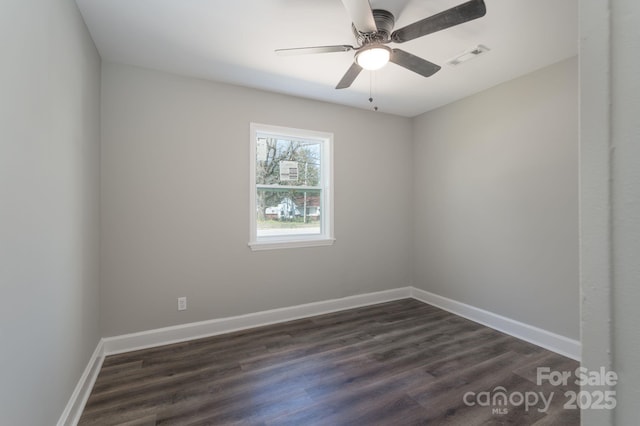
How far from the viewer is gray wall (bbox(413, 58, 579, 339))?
2619 millimetres

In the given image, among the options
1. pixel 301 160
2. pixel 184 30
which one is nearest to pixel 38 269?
pixel 184 30

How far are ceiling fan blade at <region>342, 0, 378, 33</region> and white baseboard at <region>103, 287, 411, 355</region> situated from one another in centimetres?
286

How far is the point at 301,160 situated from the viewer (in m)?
3.63

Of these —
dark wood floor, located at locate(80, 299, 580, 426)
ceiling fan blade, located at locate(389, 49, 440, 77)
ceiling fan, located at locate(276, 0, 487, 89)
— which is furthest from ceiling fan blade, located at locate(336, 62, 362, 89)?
dark wood floor, located at locate(80, 299, 580, 426)

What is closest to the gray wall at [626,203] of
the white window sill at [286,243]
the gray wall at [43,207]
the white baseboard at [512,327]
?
the gray wall at [43,207]

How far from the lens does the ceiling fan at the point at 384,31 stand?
5.20ft

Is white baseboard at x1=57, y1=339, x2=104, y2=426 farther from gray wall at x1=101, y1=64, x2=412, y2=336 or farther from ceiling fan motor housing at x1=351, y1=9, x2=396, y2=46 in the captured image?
ceiling fan motor housing at x1=351, y1=9, x2=396, y2=46

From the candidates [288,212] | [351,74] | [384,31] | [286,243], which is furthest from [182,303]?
[384,31]

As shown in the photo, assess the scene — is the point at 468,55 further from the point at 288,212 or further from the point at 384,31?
the point at 288,212

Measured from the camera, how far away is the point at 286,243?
3389 millimetres

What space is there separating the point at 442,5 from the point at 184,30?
188cm

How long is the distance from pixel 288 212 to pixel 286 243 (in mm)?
416

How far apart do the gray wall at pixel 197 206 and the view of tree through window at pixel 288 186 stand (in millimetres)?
236

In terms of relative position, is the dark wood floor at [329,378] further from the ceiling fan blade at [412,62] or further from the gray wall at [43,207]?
the ceiling fan blade at [412,62]
